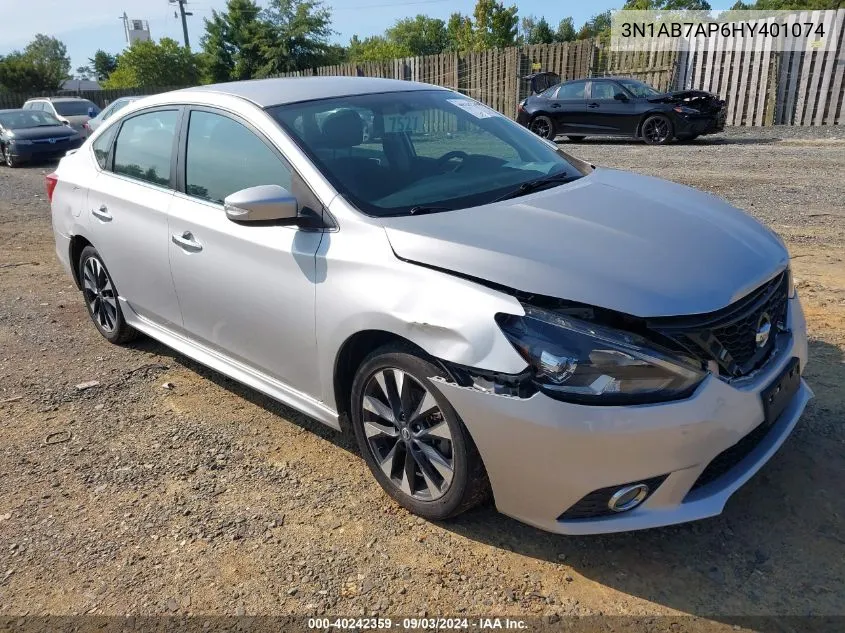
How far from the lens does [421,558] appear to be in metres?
2.76

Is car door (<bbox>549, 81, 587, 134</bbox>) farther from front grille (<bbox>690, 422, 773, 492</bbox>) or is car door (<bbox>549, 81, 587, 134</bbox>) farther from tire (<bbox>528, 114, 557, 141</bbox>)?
front grille (<bbox>690, 422, 773, 492</bbox>)

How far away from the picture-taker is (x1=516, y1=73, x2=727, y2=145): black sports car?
14048mm

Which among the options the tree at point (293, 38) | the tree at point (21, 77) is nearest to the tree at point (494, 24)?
the tree at point (293, 38)

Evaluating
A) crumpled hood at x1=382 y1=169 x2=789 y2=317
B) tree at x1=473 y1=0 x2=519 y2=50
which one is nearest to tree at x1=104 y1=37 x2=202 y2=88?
tree at x1=473 y1=0 x2=519 y2=50

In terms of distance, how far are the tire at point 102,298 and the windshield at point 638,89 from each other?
1270 centimetres

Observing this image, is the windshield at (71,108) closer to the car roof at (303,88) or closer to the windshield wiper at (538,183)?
the car roof at (303,88)

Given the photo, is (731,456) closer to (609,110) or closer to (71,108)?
(609,110)

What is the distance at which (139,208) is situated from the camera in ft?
13.6

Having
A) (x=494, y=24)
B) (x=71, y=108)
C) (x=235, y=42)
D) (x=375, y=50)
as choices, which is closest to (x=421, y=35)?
(x=375, y=50)

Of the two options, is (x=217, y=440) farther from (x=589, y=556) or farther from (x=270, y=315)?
(x=589, y=556)

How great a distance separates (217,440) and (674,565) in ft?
7.69

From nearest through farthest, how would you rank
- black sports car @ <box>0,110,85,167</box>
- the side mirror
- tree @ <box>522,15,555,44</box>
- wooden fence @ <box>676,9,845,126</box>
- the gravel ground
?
the gravel ground → the side mirror → wooden fence @ <box>676,9,845,126</box> → black sports car @ <box>0,110,85,167</box> → tree @ <box>522,15,555,44</box>

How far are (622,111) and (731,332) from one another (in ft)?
44.5

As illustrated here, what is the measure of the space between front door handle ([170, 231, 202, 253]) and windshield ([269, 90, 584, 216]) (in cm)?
79
